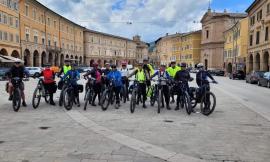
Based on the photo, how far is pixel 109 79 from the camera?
11.8 metres

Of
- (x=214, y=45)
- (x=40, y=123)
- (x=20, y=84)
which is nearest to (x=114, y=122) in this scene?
(x=40, y=123)

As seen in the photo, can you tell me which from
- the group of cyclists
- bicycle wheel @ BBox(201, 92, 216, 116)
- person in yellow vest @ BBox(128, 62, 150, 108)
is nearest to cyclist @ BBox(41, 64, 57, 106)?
the group of cyclists

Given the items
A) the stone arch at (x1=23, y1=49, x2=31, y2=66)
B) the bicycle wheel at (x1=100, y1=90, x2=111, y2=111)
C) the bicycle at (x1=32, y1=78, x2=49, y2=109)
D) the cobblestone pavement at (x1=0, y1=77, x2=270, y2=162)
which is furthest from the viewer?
the stone arch at (x1=23, y1=49, x2=31, y2=66)

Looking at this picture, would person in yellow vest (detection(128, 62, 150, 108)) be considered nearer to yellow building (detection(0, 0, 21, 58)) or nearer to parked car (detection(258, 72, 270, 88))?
parked car (detection(258, 72, 270, 88))

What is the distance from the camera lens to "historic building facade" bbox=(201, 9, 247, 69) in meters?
80.0

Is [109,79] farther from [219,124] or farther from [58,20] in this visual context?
[58,20]

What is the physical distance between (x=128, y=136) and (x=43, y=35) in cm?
5444

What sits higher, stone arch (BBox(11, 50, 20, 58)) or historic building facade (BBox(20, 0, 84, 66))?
historic building facade (BBox(20, 0, 84, 66))

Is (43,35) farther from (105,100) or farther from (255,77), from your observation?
(105,100)

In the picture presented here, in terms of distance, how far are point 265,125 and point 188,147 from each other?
3601 mm

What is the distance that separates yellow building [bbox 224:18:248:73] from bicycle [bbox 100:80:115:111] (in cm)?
4636

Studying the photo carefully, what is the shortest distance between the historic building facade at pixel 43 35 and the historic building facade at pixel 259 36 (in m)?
29.5

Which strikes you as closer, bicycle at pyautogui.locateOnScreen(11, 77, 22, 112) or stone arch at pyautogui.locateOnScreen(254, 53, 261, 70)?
bicycle at pyautogui.locateOnScreen(11, 77, 22, 112)

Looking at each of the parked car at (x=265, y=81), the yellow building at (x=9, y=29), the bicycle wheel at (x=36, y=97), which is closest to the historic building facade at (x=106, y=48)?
the yellow building at (x=9, y=29)
